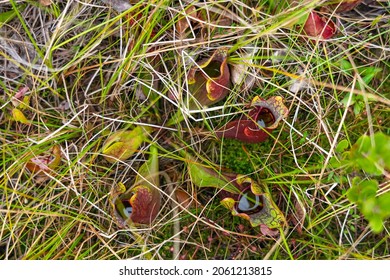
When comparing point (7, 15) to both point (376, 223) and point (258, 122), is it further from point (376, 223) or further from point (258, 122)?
point (376, 223)

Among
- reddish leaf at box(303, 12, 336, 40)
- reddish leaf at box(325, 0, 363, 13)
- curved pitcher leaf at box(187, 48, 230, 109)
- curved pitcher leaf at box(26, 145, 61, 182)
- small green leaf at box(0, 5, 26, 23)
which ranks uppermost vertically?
small green leaf at box(0, 5, 26, 23)

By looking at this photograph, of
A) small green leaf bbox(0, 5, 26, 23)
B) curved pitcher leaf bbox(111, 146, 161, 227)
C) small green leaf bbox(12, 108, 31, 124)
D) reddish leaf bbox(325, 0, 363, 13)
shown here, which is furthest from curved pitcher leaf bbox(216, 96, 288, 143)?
small green leaf bbox(0, 5, 26, 23)

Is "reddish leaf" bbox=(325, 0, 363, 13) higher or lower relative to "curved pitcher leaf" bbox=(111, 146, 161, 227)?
higher

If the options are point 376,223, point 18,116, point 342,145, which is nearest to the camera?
point 376,223

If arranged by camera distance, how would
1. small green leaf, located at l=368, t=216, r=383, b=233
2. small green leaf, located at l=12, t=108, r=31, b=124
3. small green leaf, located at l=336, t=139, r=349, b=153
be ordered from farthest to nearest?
small green leaf, located at l=12, t=108, r=31, b=124
small green leaf, located at l=336, t=139, r=349, b=153
small green leaf, located at l=368, t=216, r=383, b=233

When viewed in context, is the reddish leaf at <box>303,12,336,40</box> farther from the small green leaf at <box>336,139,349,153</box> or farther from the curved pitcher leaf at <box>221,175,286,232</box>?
the curved pitcher leaf at <box>221,175,286,232</box>

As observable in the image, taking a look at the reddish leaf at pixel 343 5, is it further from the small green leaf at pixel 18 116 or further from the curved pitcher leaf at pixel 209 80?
the small green leaf at pixel 18 116

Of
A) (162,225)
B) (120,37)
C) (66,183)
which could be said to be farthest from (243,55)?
(66,183)

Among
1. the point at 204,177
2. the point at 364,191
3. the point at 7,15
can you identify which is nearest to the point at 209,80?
the point at 204,177
